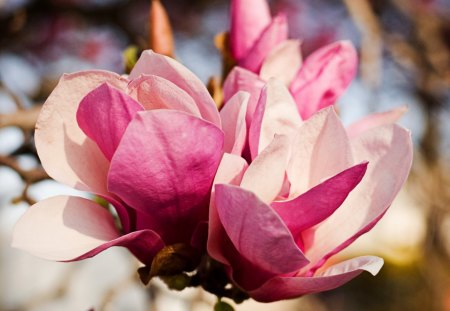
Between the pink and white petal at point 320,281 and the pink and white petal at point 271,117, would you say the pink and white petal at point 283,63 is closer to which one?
the pink and white petal at point 271,117

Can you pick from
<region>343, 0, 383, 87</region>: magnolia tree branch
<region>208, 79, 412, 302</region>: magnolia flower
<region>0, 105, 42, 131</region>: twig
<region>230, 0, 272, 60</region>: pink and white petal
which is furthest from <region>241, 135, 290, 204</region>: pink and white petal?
<region>343, 0, 383, 87</region>: magnolia tree branch

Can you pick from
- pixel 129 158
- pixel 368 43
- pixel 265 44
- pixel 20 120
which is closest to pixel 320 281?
pixel 129 158

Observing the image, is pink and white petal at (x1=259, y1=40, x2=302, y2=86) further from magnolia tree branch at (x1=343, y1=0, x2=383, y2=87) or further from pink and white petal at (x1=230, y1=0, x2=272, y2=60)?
magnolia tree branch at (x1=343, y1=0, x2=383, y2=87)

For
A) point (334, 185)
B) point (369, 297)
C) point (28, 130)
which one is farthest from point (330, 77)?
point (369, 297)

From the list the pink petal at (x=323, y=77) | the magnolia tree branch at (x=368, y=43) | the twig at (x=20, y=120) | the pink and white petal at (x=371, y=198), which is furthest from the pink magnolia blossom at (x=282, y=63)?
the magnolia tree branch at (x=368, y=43)

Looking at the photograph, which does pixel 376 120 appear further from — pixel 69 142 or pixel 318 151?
pixel 69 142

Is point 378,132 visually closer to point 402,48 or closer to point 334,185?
point 334,185

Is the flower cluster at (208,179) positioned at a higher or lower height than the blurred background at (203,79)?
higher

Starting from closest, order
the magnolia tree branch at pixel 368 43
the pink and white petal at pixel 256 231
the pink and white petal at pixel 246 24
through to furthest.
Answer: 1. the pink and white petal at pixel 256 231
2. the pink and white petal at pixel 246 24
3. the magnolia tree branch at pixel 368 43
